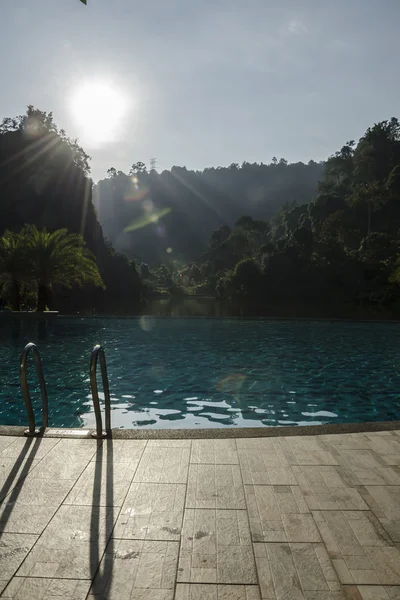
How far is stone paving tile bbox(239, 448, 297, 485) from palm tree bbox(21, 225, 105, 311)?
56.7 feet

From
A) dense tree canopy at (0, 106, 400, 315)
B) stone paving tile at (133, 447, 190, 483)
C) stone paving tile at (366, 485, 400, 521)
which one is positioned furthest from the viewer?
dense tree canopy at (0, 106, 400, 315)

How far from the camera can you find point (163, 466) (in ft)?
11.3

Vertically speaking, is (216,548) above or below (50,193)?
below

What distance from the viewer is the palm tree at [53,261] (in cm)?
1933

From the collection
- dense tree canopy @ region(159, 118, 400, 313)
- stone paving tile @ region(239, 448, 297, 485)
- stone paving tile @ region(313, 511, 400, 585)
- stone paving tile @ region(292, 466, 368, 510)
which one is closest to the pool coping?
stone paving tile @ region(239, 448, 297, 485)

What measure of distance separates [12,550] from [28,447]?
156 cm

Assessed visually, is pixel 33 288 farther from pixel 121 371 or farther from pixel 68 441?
pixel 68 441

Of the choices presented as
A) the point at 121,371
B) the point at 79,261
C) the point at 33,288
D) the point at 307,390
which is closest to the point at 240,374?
the point at 307,390

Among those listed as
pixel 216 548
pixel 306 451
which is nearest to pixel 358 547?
pixel 216 548

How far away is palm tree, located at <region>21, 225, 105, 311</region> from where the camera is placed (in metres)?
19.3

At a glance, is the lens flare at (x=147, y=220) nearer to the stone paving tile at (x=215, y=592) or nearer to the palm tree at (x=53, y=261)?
the palm tree at (x=53, y=261)

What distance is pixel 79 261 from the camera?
1997 cm

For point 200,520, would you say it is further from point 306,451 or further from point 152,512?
point 306,451

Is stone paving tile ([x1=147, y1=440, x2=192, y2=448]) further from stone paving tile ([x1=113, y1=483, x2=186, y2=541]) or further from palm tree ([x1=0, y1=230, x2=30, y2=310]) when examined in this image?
palm tree ([x1=0, y1=230, x2=30, y2=310])
